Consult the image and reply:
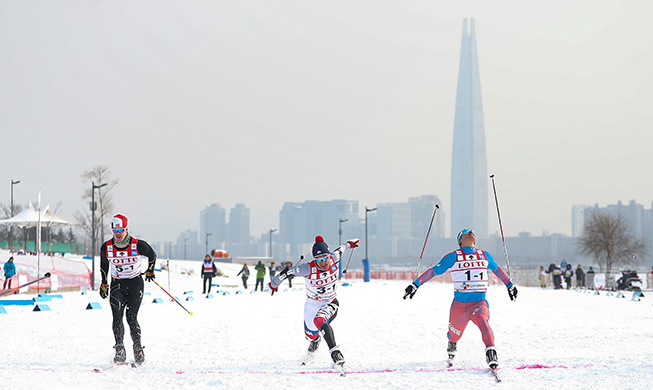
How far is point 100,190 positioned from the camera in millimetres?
52375

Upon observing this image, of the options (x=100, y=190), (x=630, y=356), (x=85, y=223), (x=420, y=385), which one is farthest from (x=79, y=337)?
(x=85, y=223)

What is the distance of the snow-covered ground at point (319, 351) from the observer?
716 cm

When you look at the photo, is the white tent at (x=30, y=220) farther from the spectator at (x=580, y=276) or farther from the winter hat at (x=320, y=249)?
the winter hat at (x=320, y=249)

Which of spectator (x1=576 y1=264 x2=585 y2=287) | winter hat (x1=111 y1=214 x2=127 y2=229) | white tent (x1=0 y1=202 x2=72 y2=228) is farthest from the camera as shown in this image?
white tent (x1=0 y1=202 x2=72 y2=228)

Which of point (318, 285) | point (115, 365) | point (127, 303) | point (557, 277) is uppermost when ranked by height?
point (318, 285)

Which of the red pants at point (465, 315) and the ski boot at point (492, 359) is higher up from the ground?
the red pants at point (465, 315)

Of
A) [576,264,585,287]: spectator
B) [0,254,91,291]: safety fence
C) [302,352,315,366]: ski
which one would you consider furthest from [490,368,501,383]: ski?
[576,264,585,287]: spectator

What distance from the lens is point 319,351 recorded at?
9633 millimetres

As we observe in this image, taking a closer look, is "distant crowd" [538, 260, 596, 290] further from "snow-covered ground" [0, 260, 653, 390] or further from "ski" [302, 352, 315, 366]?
"ski" [302, 352, 315, 366]

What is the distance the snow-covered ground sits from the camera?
7156 millimetres

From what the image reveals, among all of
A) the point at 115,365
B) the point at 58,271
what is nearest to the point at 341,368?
the point at 115,365

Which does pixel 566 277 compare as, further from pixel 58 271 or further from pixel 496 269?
pixel 496 269

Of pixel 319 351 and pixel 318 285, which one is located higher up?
pixel 318 285

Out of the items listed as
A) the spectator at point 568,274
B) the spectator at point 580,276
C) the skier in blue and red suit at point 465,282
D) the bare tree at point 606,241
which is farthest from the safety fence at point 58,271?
the bare tree at point 606,241
